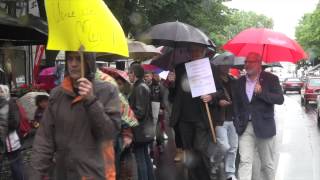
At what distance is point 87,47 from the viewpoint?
3654 millimetres

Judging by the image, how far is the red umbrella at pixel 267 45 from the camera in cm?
661

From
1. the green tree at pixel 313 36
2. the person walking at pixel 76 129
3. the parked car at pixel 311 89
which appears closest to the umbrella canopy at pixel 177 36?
the person walking at pixel 76 129

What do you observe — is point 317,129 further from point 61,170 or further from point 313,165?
point 61,170

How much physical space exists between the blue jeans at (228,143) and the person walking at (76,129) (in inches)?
167

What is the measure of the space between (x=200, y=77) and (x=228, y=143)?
7.24 ft

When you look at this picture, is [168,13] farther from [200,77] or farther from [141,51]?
[200,77]

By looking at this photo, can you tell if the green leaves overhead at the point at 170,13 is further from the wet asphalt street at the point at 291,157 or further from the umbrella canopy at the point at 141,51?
the umbrella canopy at the point at 141,51

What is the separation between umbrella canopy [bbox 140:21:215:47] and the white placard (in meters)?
0.33

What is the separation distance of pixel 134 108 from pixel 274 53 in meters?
1.88

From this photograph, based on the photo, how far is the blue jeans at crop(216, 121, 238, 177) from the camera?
811 centimetres

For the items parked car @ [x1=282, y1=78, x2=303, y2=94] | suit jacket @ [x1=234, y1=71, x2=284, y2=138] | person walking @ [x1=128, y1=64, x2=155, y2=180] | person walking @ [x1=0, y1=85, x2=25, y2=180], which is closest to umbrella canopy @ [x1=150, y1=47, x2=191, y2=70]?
person walking @ [x1=128, y1=64, x2=155, y2=180]

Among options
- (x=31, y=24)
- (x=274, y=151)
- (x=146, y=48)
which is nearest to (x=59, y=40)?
(x=274, y=151)

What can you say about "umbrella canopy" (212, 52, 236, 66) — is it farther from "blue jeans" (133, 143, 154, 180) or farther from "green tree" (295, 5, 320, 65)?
"green tree" (295, 5, 320, 65)

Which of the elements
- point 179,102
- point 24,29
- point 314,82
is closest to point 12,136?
point 24,29
